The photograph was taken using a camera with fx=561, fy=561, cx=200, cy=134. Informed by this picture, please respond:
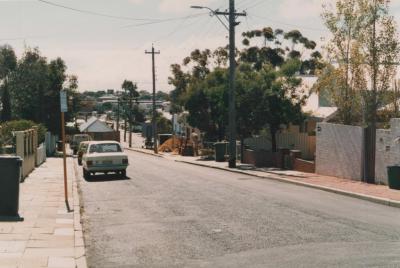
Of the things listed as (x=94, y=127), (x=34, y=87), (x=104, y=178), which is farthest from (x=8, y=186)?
(x=94, y=127)

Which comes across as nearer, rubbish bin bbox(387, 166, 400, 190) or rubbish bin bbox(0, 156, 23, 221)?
rubbish bin bbox(0, 156, 23, 221)

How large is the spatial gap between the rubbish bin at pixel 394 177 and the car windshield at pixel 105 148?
41.6ft

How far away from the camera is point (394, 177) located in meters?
19.0

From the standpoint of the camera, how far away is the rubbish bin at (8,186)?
13.2 metres

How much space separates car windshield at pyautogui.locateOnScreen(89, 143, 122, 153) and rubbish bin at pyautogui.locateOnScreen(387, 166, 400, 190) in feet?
41.6

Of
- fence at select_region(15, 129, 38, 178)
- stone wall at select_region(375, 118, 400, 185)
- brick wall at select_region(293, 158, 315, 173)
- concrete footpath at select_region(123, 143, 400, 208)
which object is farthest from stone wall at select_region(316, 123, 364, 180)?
fence at select_region(15, 129, 38, 178)

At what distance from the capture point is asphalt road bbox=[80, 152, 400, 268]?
9.63 meters

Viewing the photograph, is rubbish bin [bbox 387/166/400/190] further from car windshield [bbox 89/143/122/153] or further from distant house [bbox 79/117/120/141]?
distant house [bbox 79/117/120/141]

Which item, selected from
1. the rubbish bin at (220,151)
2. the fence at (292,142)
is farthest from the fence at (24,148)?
the fence at (292,142)

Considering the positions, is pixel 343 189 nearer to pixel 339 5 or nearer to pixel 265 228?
pixel 265 228

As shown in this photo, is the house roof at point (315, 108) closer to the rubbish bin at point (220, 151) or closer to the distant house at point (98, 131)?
the rubbish bin at point (220, 151)

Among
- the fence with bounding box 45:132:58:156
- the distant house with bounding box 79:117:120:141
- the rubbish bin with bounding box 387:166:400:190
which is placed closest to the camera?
the rubbish bin with bounding box 387:166:400:190

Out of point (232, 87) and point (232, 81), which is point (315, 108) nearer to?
point (232, 87)

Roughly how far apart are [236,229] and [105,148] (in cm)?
1531
